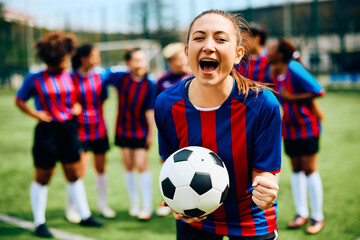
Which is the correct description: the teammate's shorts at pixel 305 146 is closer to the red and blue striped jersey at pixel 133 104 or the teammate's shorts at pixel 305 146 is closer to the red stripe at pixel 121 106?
the red and blue striped jersey at pixel 133 104

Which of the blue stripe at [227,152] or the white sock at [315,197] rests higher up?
the blue stripe at [227,152]

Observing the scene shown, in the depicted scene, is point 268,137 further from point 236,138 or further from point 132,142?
point 132,142

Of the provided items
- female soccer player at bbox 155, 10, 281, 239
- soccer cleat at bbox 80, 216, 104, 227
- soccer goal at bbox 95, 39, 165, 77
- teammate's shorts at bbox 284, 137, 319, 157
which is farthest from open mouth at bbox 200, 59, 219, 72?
soccer goal at bbox 95, 39, 165, 77

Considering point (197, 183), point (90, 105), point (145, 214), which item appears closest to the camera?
point (197, 183)

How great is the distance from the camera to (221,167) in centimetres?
187

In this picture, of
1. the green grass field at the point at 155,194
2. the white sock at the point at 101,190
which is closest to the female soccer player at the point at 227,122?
the green grass field at the point at 155,194

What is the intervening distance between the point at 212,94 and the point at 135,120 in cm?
269

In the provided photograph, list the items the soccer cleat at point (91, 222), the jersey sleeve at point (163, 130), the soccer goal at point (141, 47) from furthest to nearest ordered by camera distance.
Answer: the soccer goal at point (141, 47)
the soccer cleat at point (91, 222)
the jersey sleeve at point (163, 130)

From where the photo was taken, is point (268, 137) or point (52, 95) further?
point (52, 95)

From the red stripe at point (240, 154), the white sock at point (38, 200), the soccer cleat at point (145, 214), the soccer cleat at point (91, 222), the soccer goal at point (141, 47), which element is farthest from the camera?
the soccer goal at point (141, 47)

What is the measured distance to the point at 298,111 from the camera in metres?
3.95

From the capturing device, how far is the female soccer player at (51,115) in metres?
3.87

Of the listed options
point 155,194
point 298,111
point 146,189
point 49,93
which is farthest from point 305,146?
point 49,93

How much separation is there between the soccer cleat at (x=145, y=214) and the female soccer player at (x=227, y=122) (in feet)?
7.30
